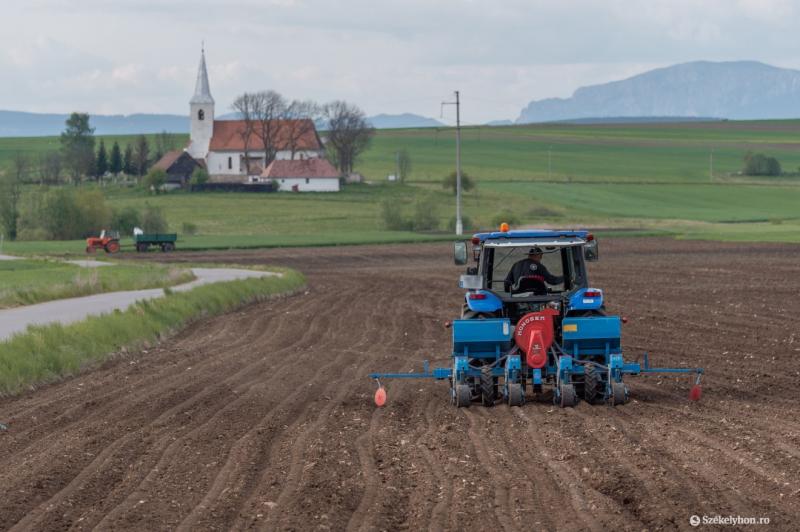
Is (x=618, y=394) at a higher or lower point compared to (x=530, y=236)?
lower

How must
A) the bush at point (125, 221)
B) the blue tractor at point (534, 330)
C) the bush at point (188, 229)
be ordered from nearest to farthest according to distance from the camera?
1. the blue tractor at point (534, 330)
2. the bush at point (125, 221)
3. the bush at point (188, 229)

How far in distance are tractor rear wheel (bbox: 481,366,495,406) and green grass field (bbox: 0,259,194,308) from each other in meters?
19.9

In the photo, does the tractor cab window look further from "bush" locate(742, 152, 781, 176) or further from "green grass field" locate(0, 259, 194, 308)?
"bush" locate(742, 152, 781, 176)

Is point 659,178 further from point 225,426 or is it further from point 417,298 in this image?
point 225,426

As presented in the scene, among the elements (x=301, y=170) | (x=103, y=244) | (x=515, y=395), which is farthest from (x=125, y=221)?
(x=515, y=395)

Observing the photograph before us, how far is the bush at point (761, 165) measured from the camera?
130000 millimetres

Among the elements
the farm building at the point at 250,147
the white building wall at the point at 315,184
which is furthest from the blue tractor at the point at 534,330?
the farm building at the point at 250,147

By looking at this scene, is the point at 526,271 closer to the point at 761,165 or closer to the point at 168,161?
the point at 168,161

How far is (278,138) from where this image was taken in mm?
137250

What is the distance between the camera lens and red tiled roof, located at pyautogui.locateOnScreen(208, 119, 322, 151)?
135625 mm

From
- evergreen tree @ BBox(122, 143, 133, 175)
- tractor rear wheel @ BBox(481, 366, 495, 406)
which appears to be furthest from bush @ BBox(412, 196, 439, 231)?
tractor rear wheel @ BBox(481, 366, 495, 406)

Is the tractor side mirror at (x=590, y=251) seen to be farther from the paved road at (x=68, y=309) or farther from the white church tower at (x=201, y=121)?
the white church tower at (x=201, y=121)

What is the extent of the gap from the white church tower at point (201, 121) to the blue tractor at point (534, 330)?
12583 cm

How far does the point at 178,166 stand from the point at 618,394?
117 metres
